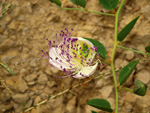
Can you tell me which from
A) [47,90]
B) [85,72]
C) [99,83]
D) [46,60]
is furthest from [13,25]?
[99,83]

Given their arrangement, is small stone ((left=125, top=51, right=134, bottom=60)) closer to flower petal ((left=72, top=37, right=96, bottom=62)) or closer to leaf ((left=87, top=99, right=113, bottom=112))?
flower petal ((left=72, top=37, right=96, bottom=62))

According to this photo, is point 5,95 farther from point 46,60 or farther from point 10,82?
point 46,60

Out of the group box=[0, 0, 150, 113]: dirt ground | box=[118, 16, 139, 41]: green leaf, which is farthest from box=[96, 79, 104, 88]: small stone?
box=[118, 16, 139, 41]: green leaf

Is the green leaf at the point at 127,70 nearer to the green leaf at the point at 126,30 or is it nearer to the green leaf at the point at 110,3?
the green leaf at the point at 126,30

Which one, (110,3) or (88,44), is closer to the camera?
(88,44)

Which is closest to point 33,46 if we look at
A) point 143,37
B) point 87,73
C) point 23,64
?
point 23,64

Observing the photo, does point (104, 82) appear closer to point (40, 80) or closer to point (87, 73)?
point (87, 73)
